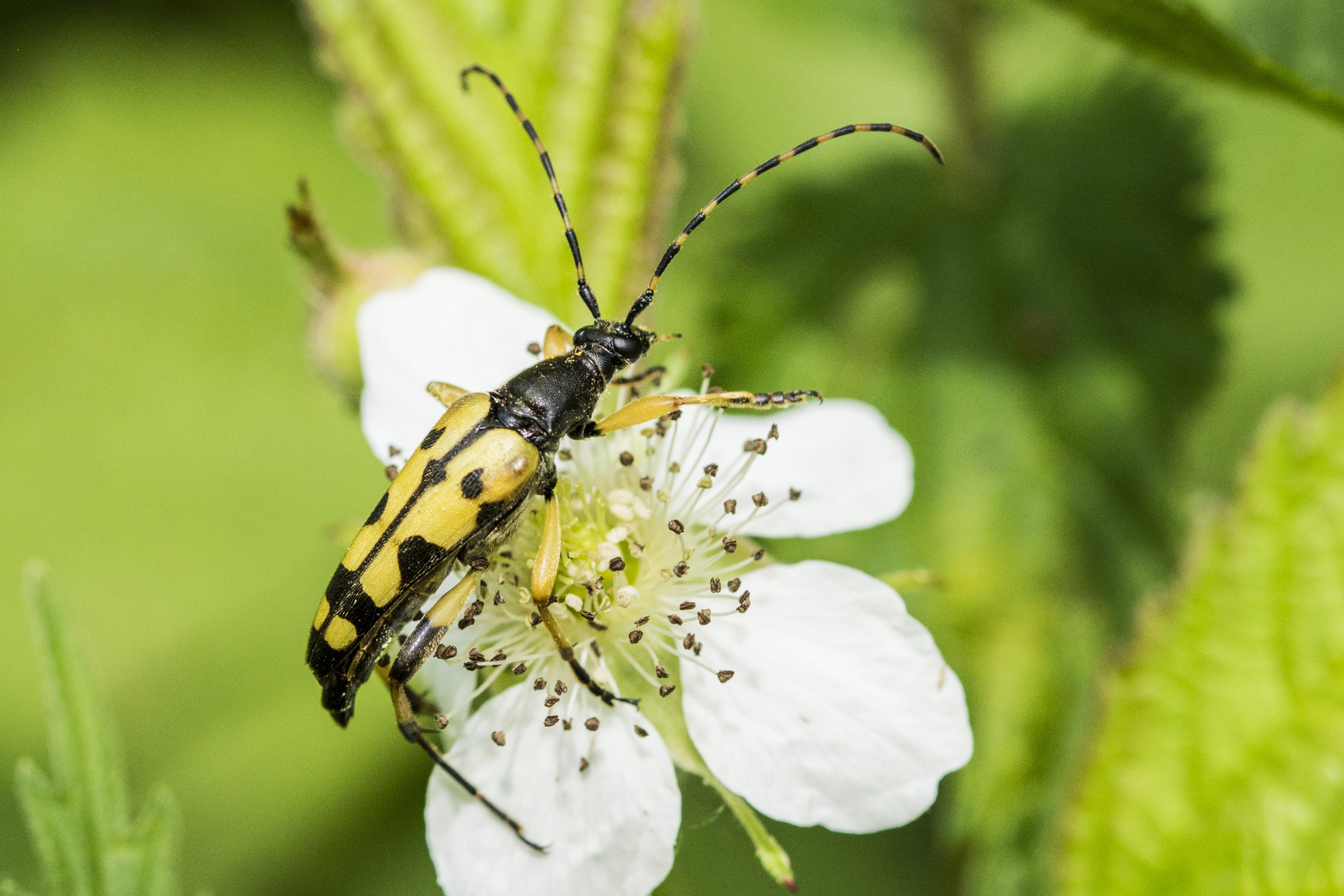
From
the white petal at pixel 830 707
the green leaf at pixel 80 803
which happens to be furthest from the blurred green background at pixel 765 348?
the green leaf at pixel 80 803

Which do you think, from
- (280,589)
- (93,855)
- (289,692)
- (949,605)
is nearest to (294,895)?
(289,692)

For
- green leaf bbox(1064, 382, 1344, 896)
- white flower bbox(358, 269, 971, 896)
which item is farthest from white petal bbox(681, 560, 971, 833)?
green leaf bbox(1064, 382, 1344, 896)

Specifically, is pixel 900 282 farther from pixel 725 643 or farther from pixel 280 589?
pixel 280 589

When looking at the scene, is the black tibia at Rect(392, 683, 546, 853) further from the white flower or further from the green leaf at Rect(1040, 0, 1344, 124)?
the green leaf at Rect(1040, 0, 1344, 124)

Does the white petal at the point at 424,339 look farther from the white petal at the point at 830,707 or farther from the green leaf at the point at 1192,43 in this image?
the green leaf at the point at 1192,43

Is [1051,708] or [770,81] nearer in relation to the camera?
[1051,708]

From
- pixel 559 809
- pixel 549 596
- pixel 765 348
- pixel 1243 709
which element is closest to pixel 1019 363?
pixel 765 348
